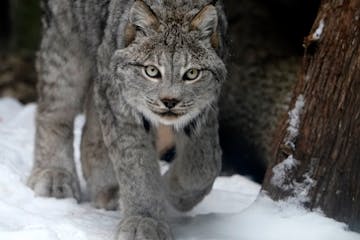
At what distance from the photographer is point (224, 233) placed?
15.0 ft

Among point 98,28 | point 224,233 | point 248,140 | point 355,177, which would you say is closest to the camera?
point 355,177

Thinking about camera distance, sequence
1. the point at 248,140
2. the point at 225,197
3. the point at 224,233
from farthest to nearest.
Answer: the point at 248,140, the point at 225,197, the point at 224,233

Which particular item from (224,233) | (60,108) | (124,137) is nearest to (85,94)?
(60,108)

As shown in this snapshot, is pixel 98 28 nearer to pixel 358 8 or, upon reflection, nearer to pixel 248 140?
pixel 358 8

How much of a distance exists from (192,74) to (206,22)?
29cm

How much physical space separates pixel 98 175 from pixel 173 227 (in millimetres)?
891

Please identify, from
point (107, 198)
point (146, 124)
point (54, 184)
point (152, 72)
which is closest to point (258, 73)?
point (107, 198)

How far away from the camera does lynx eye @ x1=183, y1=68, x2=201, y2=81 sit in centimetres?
439

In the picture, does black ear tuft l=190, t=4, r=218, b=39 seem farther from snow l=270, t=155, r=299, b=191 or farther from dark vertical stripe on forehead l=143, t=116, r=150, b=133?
snow l=270, t=155, r=299, b=191

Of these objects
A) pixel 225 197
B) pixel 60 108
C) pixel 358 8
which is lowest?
pixel 225 197

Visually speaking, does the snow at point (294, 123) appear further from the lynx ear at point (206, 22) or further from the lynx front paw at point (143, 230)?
the lynx front paw at point (143, 230)

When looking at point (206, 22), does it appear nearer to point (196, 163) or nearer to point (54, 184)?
point (196, 163)

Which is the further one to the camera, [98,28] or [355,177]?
[98,28]

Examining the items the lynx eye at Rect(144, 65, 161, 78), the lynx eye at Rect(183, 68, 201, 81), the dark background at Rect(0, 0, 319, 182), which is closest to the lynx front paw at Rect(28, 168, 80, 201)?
the lynx eye at Rect(144, 65, 161, 78)
